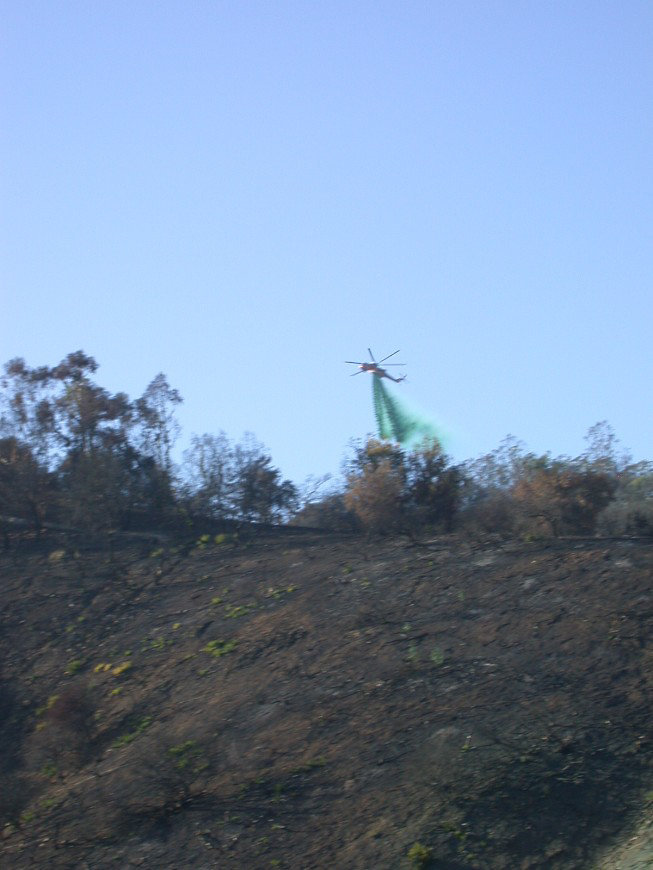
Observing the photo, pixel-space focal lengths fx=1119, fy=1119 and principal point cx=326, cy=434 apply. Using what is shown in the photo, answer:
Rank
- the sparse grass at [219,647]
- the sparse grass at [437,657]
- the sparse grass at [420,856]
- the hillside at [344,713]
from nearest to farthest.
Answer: the sparse grass at [420,856]
the hillside at [344,713]
the sparse grass at [437,657]
the sparse grass at [219,647]

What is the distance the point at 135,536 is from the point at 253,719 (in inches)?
429

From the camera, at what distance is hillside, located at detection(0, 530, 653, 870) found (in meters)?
12.6

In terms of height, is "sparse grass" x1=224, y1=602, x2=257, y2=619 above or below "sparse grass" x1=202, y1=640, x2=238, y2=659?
above

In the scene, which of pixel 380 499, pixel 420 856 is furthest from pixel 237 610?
pixel 420 856

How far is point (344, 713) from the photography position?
50.1 feet

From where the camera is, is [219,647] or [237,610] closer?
[219,647]

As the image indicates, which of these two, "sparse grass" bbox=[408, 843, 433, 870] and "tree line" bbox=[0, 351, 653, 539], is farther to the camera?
Result: "tree line" bbox=[0, 351, 653, 539]

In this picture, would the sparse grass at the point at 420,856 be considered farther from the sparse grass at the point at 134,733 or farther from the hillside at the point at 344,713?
the sparse grass at the point at 134,733

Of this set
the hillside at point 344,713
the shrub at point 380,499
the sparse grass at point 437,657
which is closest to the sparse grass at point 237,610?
the hillside at point 344,713

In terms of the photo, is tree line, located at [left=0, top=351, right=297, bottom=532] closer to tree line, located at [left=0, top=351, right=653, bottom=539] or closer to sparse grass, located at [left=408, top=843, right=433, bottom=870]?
tree line, located at [left=0, top=351, right=653, bottom=539]

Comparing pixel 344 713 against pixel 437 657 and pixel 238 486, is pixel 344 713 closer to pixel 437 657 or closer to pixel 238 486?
pixel 437 657

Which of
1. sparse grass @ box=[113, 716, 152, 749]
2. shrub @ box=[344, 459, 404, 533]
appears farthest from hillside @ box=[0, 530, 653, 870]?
shrub @ box=[344, 459, 404, 533]

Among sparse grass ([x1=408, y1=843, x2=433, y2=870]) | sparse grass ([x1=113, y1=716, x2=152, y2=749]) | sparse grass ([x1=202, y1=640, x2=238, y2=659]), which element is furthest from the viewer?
sparse grass ([x1=202, y1=640, x2=238, y2=659])

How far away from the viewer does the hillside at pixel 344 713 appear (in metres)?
12.6
